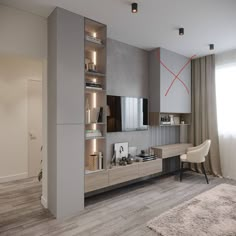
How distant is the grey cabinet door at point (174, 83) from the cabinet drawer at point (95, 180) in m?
1.84

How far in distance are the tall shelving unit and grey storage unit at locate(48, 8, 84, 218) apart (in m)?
0.19

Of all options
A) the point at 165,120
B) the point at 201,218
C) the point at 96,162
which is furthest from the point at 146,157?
the point at 201,218

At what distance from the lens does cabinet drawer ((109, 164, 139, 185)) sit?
306cm

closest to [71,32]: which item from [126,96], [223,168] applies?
[126,96]

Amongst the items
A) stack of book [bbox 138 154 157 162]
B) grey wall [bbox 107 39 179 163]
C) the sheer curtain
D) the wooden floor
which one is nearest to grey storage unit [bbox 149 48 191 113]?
grey wall [bbox 107 39 179 163]

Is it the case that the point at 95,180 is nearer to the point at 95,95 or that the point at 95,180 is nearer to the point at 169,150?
the point at 95,95

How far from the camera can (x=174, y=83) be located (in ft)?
14.0

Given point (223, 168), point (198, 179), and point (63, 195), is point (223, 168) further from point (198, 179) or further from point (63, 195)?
point (63, 195)

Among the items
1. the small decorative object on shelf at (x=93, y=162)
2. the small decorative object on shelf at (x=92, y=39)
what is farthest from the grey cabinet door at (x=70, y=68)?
the small decorative object on shelf at (x=93, y=162)

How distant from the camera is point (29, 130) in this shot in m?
4.31

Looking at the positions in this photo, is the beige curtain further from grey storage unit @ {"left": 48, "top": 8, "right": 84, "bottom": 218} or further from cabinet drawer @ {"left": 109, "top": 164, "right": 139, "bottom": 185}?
grey storage unit @ {"left": 48, "top": 8, "right": 84, "bottom": 218}

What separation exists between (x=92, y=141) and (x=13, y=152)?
6.77ft

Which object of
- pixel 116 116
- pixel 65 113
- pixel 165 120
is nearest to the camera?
pixel 65 113

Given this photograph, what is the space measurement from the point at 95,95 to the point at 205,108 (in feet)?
9.16
